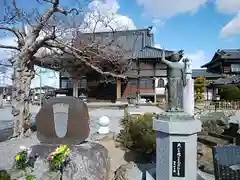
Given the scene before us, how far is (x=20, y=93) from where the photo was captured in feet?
28.2

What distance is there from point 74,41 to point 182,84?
5521 mm

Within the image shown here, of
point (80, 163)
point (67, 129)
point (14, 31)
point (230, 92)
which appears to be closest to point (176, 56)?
point (80, 163)

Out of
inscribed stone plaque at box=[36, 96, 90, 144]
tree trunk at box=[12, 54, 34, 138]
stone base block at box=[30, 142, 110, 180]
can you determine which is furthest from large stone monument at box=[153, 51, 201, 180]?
tree trunk at box=[12, 54, 34, 138]

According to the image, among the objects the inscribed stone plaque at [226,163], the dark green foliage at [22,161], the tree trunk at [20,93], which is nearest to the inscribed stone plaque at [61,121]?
the dark green foliage at [22,161]

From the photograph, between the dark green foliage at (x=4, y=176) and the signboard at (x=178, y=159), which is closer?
the signboard at (x=178, y=159)

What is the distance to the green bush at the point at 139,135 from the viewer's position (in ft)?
21.8

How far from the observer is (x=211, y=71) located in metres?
36.2

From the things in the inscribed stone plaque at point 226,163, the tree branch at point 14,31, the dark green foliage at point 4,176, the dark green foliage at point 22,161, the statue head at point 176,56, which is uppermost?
the tree branch at point 14,31

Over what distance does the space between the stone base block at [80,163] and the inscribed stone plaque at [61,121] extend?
24 centimetres

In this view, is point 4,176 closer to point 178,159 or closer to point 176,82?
point 178,159

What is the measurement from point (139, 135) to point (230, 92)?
2078cm

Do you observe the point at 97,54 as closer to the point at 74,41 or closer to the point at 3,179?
the point at 74,41

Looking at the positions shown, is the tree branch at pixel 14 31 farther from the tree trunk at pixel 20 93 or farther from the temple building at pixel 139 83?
the temple building at pixel 139 83

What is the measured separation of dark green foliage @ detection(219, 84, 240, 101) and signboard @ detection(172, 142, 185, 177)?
73.0 feet
